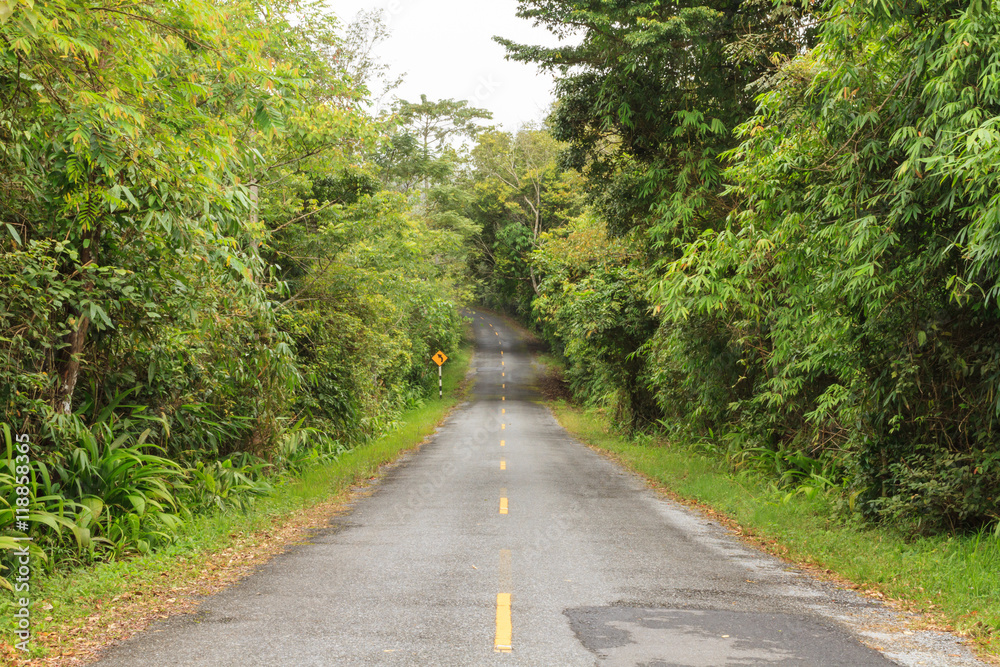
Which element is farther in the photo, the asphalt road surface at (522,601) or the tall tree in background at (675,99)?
the tall tree in background at (675,99)


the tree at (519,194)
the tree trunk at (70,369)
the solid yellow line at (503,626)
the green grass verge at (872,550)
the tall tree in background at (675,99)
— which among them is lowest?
the green grass verge at (872,550)

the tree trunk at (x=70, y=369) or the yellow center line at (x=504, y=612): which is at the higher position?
the tree trunk at (x=70, y=369)

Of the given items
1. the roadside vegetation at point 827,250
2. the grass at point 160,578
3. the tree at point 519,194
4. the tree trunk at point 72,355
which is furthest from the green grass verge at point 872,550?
the tree at point 519,194

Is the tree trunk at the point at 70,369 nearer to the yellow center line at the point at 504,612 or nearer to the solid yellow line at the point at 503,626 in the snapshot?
the yellow center line at the point at 504,612

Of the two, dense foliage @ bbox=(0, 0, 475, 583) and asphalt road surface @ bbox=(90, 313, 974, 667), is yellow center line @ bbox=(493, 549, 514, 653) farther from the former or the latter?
dense foliage @ bbox=(0, 0, 475, 583)

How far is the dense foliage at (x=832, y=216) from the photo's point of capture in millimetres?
6906

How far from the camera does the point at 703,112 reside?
16.0 metres

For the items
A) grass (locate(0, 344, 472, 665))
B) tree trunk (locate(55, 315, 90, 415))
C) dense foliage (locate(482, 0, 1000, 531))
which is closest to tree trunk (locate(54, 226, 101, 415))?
tree trunk (locate(55, 315, 90, 415))

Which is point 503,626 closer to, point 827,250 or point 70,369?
point 70,369

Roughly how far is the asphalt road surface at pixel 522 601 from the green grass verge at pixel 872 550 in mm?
503

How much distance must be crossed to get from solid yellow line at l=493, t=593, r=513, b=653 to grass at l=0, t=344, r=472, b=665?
8.40 feet

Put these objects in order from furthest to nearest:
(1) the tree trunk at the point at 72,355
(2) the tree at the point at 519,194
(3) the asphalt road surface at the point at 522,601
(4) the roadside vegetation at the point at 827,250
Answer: (2) the tree at the point at 519,194, (1) the tree trunk at the point at 72,355, (4) the roadside vegetation at the point at 827,250, (3) the asphalt road surface at the point at 522,601

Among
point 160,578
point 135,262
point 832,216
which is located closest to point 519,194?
point 832,216

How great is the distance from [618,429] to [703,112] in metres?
12.5
